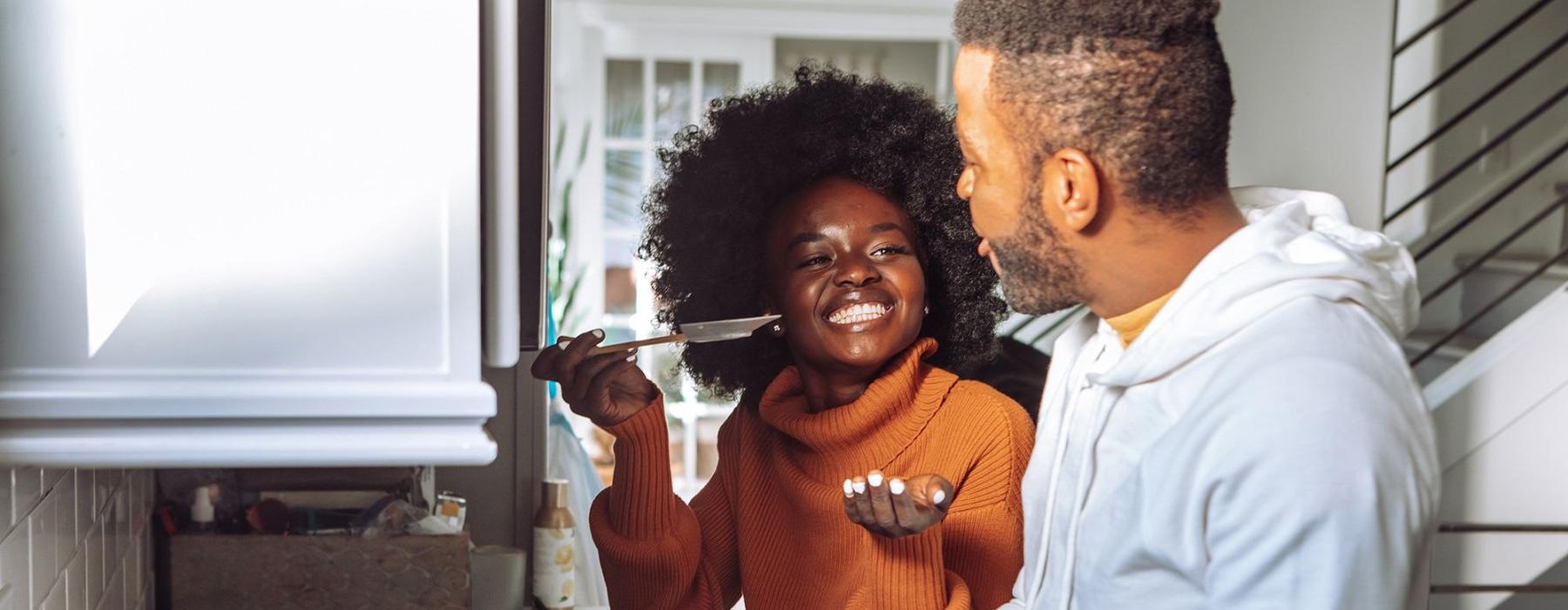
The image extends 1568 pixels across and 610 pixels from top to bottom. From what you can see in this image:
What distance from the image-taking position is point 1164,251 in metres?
1.12

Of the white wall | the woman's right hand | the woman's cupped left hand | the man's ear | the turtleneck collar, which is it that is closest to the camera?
the man's ear

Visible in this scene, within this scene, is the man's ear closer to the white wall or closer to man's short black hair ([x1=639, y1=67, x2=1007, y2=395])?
man's short black hair ([x1=639, y1=67, x2=1007, y2=395])

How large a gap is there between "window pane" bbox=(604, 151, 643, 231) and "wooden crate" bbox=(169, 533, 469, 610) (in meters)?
3.83

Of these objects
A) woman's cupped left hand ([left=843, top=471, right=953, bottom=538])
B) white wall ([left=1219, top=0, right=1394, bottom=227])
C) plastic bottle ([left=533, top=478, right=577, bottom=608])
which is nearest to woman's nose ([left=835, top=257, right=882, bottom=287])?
woman's cupped left hand ([left=843, top=471, right=953, bottom=538])

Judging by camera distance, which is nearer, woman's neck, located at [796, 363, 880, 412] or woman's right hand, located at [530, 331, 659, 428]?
woman's right hand, located at [530, 331, 659, 428]

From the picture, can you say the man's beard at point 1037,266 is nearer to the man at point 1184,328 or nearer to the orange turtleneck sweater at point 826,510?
the man at point 1184,328

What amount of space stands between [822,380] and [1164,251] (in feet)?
2.23

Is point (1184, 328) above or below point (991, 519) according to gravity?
above

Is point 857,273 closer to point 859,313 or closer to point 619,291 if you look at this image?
point 859,313

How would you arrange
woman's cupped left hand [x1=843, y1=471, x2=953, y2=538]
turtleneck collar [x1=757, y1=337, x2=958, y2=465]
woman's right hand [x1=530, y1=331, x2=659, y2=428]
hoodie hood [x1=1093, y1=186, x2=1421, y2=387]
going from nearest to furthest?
hoodie hood [x1=1093, y1=186, x2=1421, y2=387], woman's cupped left hand [x1=843, y1=471, x2=953, y2=538], woman's right hand [x1=530, y1=331, x2=659, y2=428], turtleneck collar [x1=757, y1=337, x2=958, y2=465]

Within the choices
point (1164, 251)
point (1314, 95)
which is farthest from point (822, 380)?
point (1314, 95)

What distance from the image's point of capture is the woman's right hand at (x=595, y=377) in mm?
1555

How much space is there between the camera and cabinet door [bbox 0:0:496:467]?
872 millimetres

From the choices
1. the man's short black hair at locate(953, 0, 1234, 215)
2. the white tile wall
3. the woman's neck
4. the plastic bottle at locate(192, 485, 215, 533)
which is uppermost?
the man's short black hair at locate(953, 0, 1234, 215)
